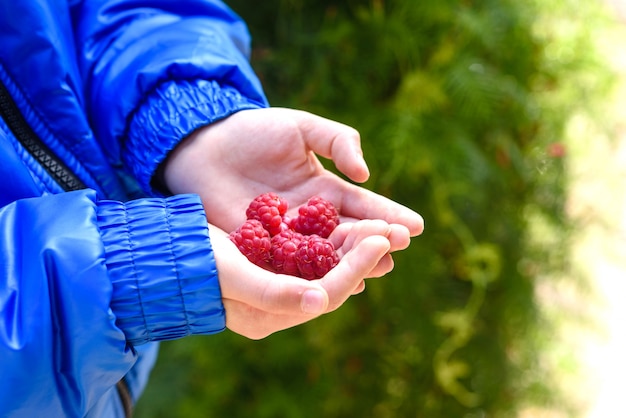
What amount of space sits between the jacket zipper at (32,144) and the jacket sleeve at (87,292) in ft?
0.45

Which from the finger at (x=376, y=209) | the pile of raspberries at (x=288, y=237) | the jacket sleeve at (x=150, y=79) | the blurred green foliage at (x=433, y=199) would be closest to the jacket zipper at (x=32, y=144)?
the jacket sleeve at (x=150, y=79)

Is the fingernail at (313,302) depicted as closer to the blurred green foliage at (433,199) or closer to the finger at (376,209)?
the finger at (376,209)

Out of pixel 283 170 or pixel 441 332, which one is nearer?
pixel 283 170

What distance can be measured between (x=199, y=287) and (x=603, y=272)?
2005 mm

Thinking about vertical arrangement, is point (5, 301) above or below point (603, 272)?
above

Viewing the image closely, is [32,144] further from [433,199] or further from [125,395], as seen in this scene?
[433,199]

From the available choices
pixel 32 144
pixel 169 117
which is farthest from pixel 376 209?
pixel 32 144

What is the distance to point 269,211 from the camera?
31.1 inches

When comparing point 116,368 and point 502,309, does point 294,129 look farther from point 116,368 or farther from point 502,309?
point 502,309

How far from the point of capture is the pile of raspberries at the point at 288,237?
730mm

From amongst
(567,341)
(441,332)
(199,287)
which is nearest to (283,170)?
(199,287)

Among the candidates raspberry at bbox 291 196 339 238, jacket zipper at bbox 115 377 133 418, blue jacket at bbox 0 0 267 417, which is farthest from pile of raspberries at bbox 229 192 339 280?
jacket zipper at bbox 115 377 133 418

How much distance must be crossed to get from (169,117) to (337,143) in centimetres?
22

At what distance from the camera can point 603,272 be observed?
2287mm
